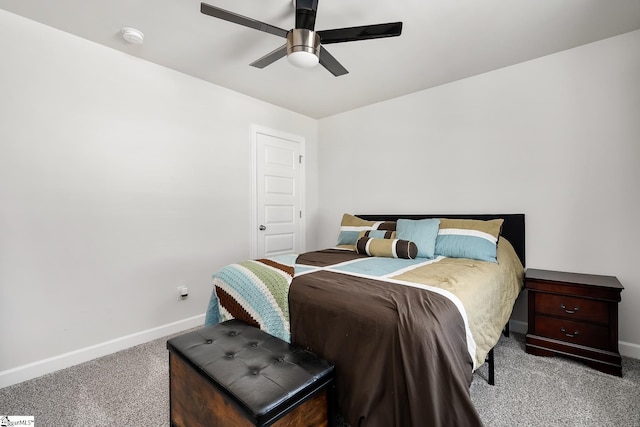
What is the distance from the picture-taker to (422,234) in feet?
8.63

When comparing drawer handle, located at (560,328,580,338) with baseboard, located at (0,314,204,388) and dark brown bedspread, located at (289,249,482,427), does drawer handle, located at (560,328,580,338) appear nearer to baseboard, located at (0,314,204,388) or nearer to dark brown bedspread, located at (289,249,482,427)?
dark brown bedspread, located at (289,249,482,427)

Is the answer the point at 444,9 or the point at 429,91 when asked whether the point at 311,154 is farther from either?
the point at 444,9

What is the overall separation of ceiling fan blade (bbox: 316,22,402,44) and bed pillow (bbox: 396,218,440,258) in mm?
1593

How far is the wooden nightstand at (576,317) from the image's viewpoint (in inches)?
79.7

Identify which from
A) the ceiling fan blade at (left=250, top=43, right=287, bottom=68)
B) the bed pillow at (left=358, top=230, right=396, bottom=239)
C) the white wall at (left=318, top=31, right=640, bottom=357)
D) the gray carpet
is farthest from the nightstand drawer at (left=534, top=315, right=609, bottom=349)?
the ceiling fan blade at (left=250, top=43, right=287, bottom=68)

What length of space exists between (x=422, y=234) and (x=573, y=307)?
3.84 feet

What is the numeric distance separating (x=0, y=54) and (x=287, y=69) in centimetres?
205

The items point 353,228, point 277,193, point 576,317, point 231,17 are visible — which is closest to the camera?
point 231,17

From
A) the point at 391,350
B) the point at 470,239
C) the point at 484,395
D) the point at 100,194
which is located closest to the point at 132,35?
the point at 100,194

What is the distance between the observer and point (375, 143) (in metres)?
3.74

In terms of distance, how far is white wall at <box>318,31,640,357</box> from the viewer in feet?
7.50

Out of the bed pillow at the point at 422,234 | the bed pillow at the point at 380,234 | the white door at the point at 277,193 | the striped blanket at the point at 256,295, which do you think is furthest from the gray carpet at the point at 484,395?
the white door at the point at 277,193

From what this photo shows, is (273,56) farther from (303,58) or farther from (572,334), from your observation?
(572,334)

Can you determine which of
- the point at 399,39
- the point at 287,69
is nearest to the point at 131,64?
the point at 287,69
